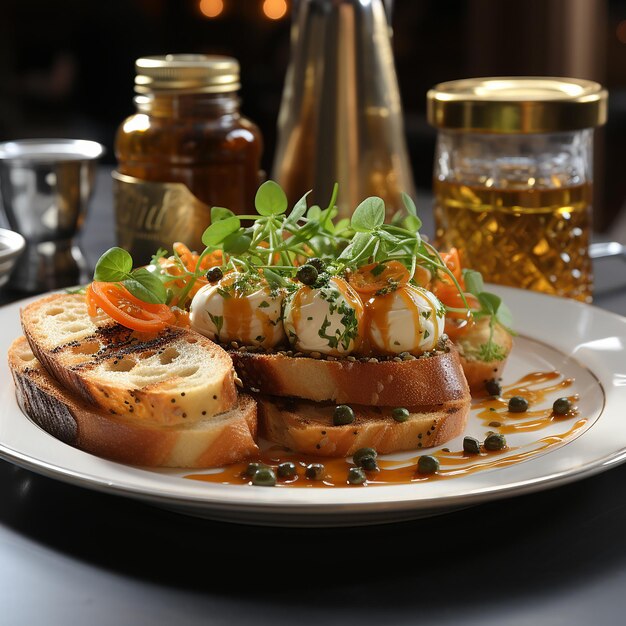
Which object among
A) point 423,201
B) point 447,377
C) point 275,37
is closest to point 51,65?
point 275,37

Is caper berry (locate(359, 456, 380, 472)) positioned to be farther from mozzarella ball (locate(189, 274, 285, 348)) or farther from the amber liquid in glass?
the amber liquid in glass

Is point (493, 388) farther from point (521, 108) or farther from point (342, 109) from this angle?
point (342, 109)

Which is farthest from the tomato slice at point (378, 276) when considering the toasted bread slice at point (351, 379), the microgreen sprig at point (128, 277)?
the microgreen sprig at point (128, 277)

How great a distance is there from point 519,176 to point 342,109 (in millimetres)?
587

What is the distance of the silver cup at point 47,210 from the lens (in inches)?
112

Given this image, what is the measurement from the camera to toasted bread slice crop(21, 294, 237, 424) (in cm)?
157

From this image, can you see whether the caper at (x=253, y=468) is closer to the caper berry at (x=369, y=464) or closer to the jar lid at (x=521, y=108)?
the caper berry at (x=369, y=464)

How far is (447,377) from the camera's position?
5.82 ft

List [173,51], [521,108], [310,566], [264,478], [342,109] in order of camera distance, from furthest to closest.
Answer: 1. [173,51]
2. [342,109]
3. [521,108]
4. [264,478]
5. [310,566]

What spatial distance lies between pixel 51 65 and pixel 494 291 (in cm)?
552

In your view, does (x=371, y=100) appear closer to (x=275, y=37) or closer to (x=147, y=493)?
(x=147, y=493)

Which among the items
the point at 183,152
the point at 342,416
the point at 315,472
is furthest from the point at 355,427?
the point at 183,152

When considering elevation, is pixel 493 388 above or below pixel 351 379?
below

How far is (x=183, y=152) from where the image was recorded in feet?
8.57
